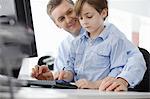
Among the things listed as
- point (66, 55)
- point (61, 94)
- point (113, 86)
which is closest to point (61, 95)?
point (61, 94)

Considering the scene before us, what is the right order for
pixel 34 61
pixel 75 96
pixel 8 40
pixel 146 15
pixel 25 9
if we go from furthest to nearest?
pixel 146 15
pixel 34 61
pixel 25 9
pixel 75 96
pixel 8 40

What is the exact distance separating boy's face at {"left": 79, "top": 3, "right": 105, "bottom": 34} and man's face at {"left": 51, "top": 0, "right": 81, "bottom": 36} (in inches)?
7.2

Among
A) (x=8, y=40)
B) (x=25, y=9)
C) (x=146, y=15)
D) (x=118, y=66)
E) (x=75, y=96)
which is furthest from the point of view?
(x=146, y=15)

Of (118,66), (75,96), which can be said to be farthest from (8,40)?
(118,66)

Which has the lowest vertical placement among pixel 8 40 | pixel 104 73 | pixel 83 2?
pixel 104 73

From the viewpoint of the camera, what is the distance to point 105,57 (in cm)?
95

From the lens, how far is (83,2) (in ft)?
3.30

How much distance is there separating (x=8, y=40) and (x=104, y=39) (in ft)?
2.37

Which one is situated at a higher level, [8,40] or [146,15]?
[146,15]

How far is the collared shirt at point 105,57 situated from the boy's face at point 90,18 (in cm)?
3

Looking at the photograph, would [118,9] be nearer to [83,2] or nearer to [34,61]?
[34,61]

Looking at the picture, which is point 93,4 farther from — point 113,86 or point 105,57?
point 113,86

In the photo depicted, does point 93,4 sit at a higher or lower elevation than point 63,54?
higher

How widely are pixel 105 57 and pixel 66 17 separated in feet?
1.10
